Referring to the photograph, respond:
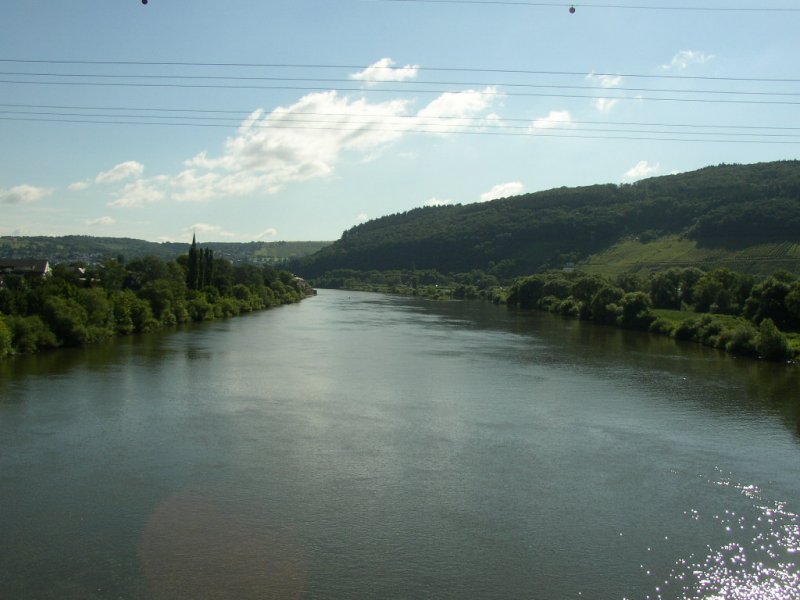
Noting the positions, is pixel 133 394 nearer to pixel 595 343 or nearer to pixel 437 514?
pixel 437 514

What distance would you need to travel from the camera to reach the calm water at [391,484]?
906 cm

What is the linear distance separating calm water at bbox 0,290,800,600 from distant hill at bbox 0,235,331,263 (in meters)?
90.9

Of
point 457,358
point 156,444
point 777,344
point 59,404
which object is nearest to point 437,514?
point 156,444

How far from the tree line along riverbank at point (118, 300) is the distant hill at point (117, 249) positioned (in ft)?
175

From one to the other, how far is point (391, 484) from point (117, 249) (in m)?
158

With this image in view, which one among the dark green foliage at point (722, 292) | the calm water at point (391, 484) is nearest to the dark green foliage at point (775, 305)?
the dark green foliage at point (722, 292)

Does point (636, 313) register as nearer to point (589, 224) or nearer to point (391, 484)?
point (391, 484)

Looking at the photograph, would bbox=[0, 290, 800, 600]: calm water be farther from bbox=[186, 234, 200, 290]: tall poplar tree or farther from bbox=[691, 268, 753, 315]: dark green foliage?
bbox=[186, 234, 200, 290]: tall poplar tree

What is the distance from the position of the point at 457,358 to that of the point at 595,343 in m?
10.1

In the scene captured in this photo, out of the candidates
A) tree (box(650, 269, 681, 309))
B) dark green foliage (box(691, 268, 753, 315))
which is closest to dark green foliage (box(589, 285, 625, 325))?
tree (box(650, 269, 681, 309))

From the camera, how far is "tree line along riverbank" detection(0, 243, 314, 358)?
1048 inches

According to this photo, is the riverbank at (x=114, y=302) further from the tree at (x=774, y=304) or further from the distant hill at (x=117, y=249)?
the distant hill at (x=117, y=249)

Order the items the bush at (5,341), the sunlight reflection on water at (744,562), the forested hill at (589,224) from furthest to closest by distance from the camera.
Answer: the forested hill at (589,224), the bush at (5,341), the sunlight reflection on water at (744,562)

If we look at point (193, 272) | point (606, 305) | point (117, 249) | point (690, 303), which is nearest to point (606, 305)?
point (606, 305)
